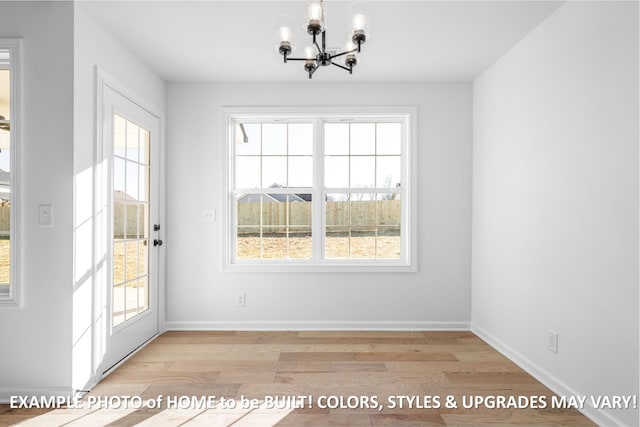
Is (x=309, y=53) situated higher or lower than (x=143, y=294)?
higher

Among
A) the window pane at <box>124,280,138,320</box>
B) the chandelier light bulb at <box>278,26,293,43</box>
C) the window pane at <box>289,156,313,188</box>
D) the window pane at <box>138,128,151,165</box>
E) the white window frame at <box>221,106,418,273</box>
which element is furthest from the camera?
the window pane at <box>289,156,313,188</box>

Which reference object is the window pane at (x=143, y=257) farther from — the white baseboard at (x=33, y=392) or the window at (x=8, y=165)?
the white baseboard at (x=33, y=392)

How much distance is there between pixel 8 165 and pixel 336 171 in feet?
8.59

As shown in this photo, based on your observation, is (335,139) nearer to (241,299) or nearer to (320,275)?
→ (320,275)

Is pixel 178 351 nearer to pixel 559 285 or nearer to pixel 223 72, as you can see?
pixel 223 72

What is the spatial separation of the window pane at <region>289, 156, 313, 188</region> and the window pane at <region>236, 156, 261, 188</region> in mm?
338

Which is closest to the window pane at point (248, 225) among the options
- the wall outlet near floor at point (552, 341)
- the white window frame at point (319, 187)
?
the white window frame at point (319, 187)

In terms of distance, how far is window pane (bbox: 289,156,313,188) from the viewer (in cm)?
398

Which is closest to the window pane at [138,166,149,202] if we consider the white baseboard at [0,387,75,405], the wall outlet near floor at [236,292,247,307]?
the wall outlet near floor at [236,292,247,307]

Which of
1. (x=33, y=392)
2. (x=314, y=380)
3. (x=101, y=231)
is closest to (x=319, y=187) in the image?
(x=314, y=380)

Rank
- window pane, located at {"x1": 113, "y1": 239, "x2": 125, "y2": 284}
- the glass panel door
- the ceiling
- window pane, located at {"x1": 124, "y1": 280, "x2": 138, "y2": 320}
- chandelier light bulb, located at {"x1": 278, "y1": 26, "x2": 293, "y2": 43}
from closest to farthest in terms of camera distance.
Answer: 1. chandelier light bulb, located at {"x1": 278, "y1": 26, "x2": 293, "y2": 43}
2. the ceiling
3. the glass panel door
4. window pane, located at {"x1": 113, "y1": 239, "x2": 125, "y2": 284}
5. window pane, located at {"x1": 124, "y1": 280, "x2": 138, "y2": 320}

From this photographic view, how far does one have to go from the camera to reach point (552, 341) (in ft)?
8.52

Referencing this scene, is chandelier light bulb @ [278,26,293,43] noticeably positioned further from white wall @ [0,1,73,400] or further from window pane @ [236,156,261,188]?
window pane @ [236,156,261,188]

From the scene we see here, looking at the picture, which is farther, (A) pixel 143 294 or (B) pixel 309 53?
(A) pixel 143 294
